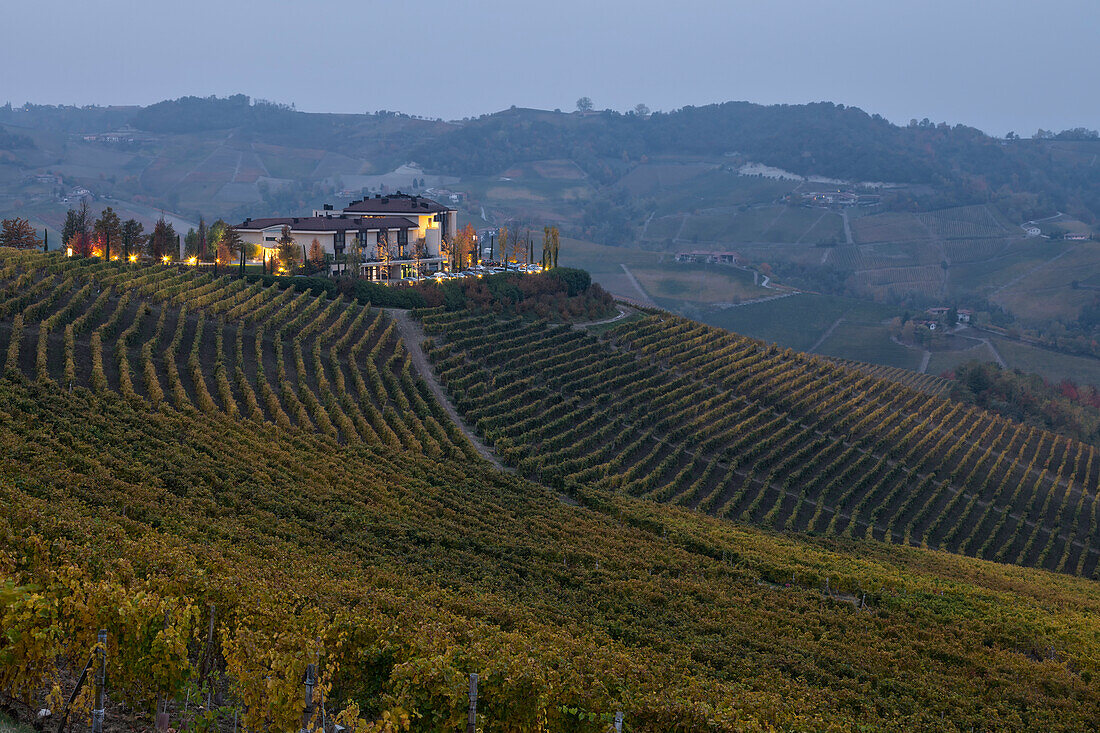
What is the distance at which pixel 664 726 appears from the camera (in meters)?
13.3

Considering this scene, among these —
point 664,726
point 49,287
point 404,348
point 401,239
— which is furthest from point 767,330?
point 664,726

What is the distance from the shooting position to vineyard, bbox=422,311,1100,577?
174 ft

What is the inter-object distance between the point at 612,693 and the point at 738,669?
6.77m

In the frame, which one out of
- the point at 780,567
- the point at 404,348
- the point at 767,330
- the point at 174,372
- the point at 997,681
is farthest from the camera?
the point at 767,330

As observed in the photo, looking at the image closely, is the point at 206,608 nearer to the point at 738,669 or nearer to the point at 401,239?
the point at 738,669

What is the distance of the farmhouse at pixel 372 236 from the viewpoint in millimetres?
84625

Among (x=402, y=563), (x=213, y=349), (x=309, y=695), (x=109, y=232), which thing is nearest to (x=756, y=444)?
(x=213, y=349)

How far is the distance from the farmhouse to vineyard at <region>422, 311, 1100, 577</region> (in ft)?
68.0

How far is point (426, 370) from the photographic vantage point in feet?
192

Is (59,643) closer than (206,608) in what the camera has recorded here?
Yes

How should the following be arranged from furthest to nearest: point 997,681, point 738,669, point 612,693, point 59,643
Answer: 1. point 997,681
2. point 738,669
3. point 612,693
4. point 59,643

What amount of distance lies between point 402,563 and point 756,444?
3855cm

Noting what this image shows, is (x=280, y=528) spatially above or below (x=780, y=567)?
above

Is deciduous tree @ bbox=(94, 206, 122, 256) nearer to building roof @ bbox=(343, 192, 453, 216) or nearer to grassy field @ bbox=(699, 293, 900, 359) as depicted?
building roof @ bbox=(343, 192, 453, 216)
